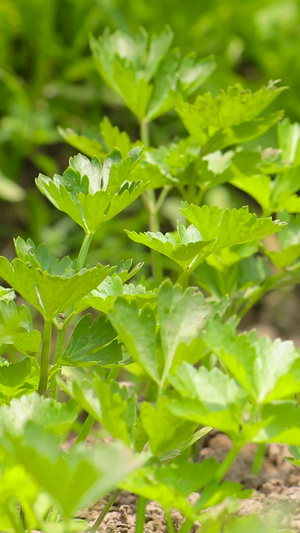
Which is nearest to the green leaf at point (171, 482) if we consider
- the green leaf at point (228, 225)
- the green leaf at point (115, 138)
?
the green leaf at point (228, 225)

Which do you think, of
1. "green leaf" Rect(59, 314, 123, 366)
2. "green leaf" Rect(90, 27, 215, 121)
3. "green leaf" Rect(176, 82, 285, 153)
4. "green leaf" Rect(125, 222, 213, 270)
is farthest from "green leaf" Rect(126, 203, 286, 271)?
"green leaf" Rect(90, 27, 215, 121)

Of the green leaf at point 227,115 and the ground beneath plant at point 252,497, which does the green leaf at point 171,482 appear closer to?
the ground beneath plant at point 252,497

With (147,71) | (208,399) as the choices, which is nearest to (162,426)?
(208,399)

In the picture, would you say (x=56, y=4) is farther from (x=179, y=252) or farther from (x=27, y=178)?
(x=179, y=252)

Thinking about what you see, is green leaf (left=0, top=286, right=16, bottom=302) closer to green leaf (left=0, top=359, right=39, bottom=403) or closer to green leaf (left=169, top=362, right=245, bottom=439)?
green leaf (left=0, top=359, right=39, bottom=403)

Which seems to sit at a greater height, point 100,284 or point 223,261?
point 100,284

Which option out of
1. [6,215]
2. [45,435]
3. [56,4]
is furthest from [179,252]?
[56,4]
